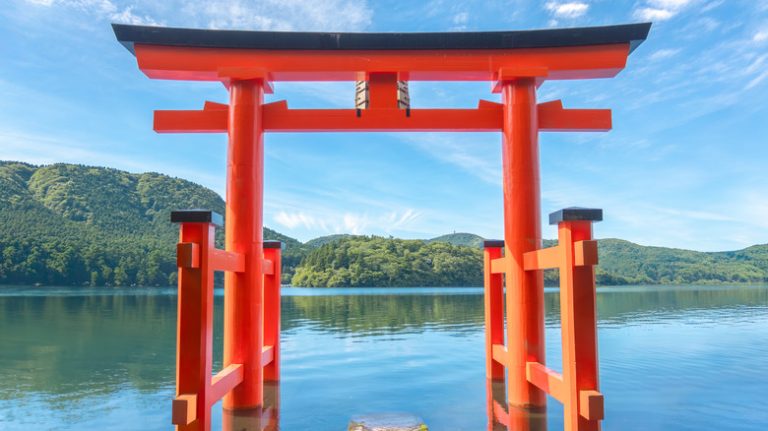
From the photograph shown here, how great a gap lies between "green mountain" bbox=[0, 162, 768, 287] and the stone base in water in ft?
136


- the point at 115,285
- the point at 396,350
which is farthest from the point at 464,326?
the point at 115,285

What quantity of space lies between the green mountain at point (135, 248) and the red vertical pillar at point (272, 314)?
39082 millimetres

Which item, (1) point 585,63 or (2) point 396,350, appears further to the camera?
(2) point 396,350

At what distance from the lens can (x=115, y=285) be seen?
183 feet

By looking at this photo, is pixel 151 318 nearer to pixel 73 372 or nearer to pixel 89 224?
pixel 73 372

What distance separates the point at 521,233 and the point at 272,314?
12.6 ft

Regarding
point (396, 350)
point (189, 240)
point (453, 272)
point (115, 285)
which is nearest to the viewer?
point (189, 240)

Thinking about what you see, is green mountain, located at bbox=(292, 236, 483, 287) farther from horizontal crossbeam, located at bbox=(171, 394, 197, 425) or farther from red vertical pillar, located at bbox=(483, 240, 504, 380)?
horizontal crossbeam, located at bbox=(171, 394, 197, 425)

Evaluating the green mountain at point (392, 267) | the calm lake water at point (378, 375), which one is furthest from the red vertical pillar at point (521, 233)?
the green mountain at point (392, 267)

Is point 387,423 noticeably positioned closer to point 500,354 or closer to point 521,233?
point 500,354

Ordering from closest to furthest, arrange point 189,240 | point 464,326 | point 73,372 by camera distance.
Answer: point 189,240 < point 73,372 < point 464,326

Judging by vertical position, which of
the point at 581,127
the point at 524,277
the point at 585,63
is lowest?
the point at 524,277

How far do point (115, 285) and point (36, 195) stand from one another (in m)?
24.5

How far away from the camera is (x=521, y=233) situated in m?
6.22
